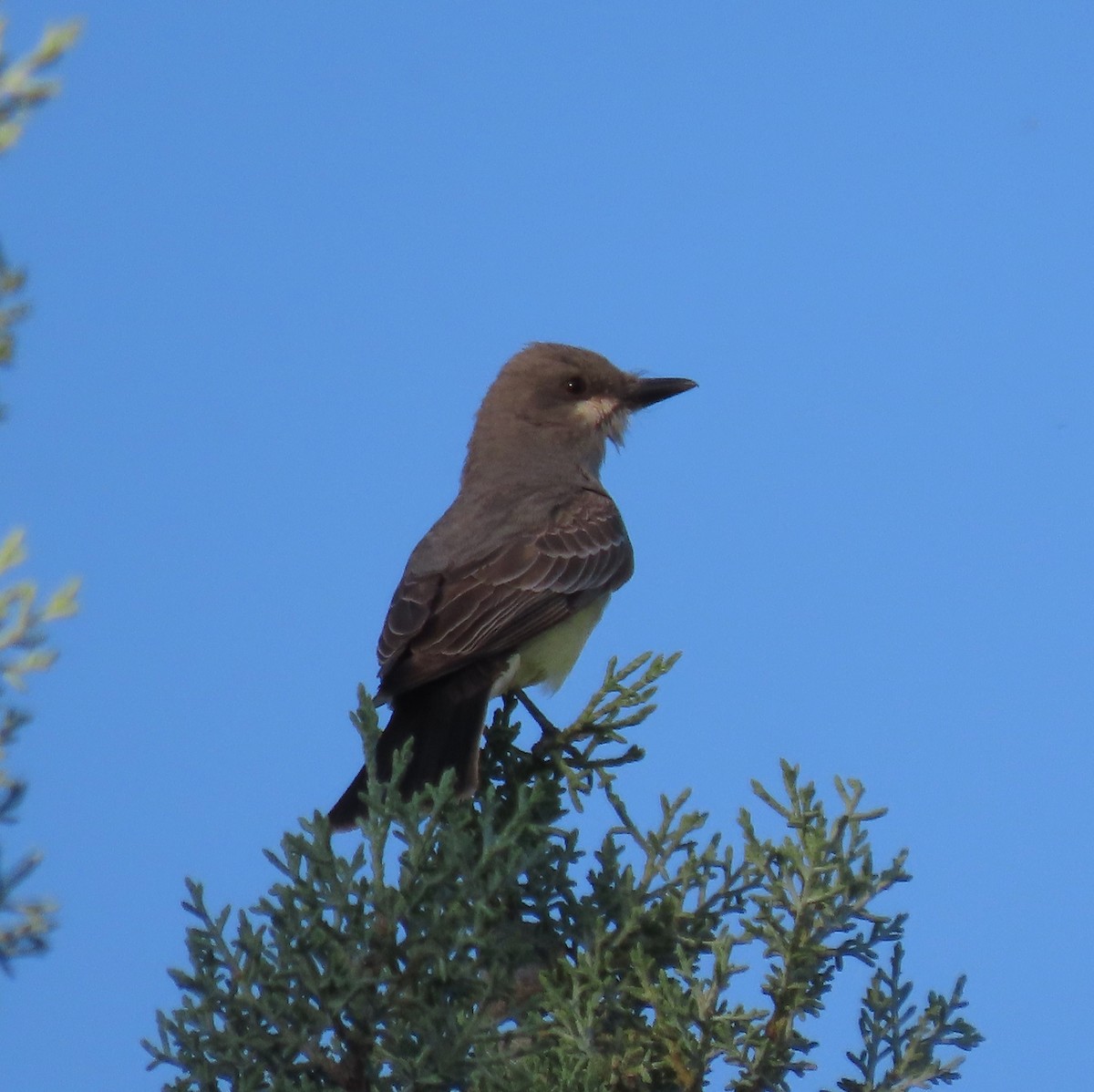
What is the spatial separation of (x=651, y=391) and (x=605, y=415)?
230mm

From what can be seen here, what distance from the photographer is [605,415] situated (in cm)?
722

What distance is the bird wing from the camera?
5.14 metres

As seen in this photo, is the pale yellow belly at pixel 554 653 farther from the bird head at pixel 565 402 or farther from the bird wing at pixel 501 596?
the bird head at pixel 565 402

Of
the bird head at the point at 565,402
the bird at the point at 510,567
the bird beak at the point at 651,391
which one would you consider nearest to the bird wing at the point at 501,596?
the bird at the point at 510,567

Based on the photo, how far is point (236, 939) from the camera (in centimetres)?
313

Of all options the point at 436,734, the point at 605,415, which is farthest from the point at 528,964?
the point at 605,415

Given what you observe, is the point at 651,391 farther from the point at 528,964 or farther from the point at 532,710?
the point at 528,964

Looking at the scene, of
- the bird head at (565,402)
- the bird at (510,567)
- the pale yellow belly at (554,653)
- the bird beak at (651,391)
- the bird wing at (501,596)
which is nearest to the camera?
the bird at (510,567)

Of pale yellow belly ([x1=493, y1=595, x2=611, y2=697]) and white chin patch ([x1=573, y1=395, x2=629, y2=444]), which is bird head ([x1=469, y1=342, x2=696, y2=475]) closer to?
white chin patch ([x1=573, y1=395, x2=629, y2=444])

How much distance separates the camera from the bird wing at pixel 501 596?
514 cm

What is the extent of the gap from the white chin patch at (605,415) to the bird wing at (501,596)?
96 centimetres

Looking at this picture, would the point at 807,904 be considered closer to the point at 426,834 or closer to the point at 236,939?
the point at 426,834

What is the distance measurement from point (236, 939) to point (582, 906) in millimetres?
956

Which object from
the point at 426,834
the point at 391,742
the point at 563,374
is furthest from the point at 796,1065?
the point at 563,374
